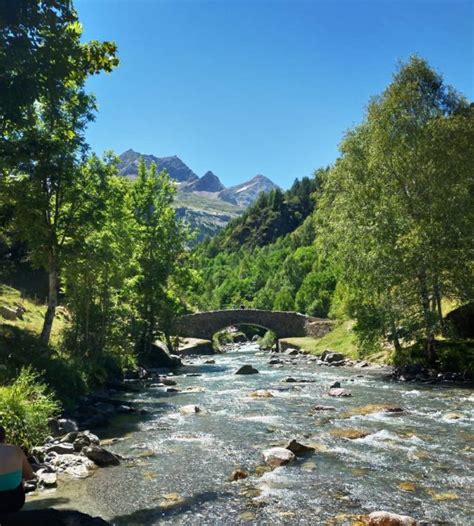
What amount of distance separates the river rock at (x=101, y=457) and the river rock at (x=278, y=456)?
4.06 meters

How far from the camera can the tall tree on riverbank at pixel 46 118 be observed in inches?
464

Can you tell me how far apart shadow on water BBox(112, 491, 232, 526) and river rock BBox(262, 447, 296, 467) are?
2.53 m

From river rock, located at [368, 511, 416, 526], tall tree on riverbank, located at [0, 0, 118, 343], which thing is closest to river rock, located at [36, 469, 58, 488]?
river rock, located at [368, 511, 416, 526]

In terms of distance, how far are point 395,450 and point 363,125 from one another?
96.3 ft

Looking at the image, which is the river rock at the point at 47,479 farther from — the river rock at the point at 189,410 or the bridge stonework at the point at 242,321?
the bridge stonework at the point at 242,321

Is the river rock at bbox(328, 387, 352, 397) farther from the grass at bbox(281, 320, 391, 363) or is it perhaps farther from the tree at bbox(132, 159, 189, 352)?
the tree at bbox(132, 159, 189, 352)

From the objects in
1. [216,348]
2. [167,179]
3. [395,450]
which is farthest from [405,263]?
[216,348]

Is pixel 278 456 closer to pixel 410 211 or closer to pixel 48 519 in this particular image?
pixel 48 519

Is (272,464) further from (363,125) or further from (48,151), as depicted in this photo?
(363,125)

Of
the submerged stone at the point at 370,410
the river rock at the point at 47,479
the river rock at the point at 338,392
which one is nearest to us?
the river rock at the point at 47,479

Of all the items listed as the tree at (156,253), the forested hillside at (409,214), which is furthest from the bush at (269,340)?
the forested hillside at (409,214)

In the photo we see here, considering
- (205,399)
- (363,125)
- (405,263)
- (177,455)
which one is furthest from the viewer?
(363,125)

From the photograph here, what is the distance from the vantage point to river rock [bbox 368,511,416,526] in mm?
9363

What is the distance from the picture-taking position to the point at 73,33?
13570 millimetres
